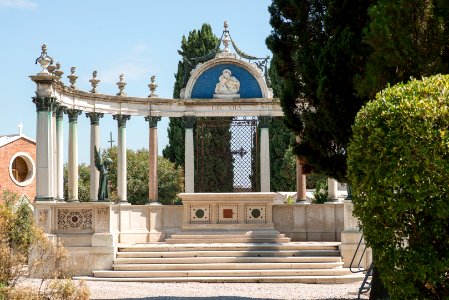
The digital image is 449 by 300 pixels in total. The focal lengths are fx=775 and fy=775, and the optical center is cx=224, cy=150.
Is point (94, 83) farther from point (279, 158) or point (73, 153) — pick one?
point (279, 158)

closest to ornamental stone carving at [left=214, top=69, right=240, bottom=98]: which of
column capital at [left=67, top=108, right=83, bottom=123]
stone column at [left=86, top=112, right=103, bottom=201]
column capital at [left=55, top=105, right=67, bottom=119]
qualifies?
stone column at [left=86, top=112, right=103, bottom=201]

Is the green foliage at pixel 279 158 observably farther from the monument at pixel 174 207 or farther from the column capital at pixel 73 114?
the column capital at pixel 73 114

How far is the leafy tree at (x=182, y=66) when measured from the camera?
4816cm

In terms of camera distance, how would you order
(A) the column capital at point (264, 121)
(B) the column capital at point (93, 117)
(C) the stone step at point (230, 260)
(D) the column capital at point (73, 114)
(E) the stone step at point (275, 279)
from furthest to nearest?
(A) the column capital at point (264, 121)
(B) the column capital at point (93, 117)
(D) the column capital at point (73, 114)
(C) the stone step at point (230, 260)
(E) the stone step at point (275, 279)

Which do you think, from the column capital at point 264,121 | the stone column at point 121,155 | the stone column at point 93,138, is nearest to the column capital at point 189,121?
the stone column at point 121,155

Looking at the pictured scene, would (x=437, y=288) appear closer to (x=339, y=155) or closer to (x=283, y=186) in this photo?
(x=339, y=155)

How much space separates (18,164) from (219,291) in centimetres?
3723

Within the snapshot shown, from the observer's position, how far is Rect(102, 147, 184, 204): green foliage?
47.7m

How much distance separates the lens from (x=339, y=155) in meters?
17.2

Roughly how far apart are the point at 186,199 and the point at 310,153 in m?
10.9

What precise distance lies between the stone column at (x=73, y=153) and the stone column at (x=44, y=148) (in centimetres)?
289

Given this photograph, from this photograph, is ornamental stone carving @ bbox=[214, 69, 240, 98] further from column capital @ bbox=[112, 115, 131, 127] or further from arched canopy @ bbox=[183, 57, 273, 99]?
column capital @ bbox=[112, 115, 131, 127]

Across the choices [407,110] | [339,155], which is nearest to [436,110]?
[407,110]

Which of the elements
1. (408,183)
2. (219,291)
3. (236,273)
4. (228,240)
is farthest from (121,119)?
(408,183)
